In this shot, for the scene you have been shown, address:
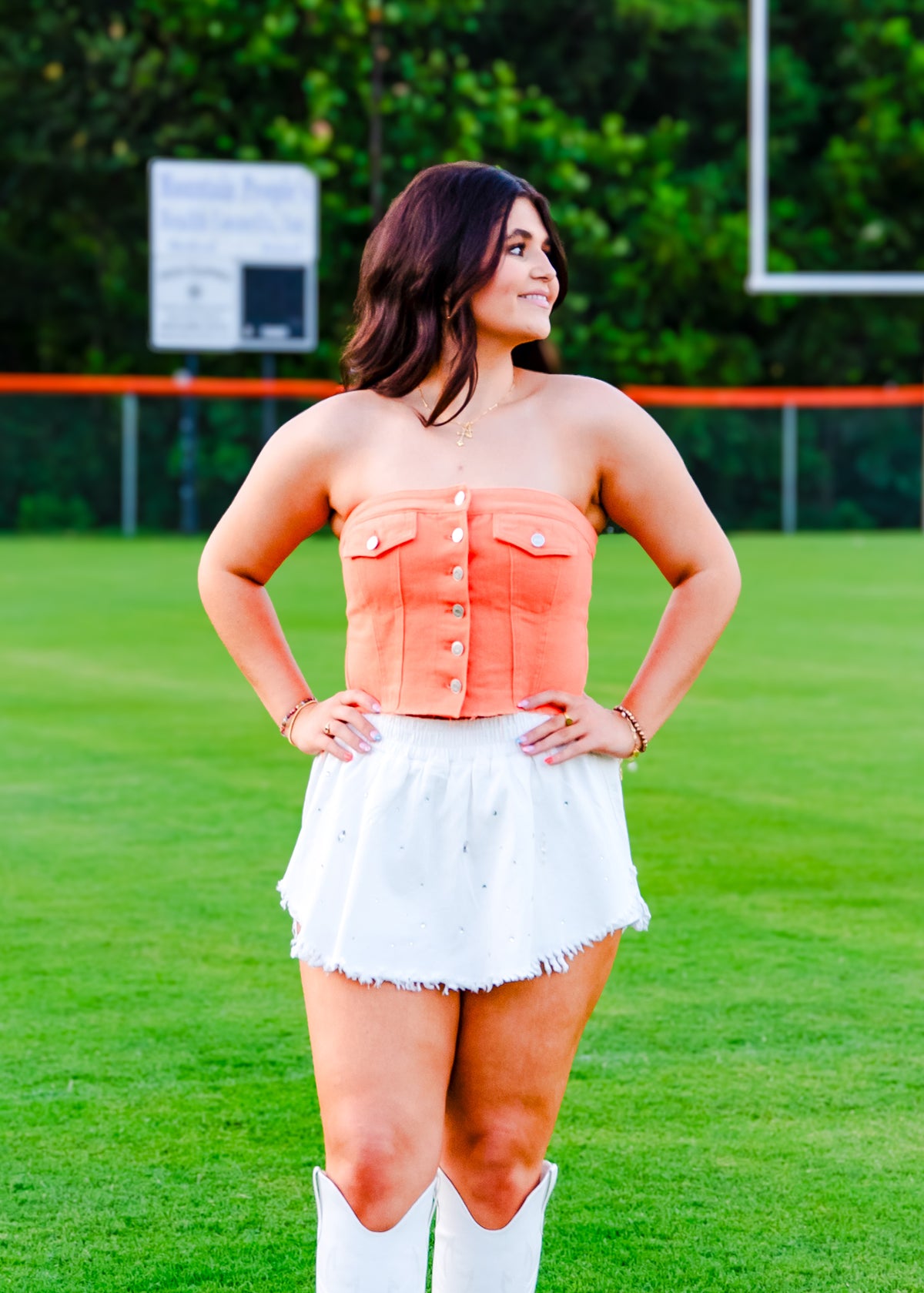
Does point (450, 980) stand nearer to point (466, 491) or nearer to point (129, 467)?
point (466, 491)

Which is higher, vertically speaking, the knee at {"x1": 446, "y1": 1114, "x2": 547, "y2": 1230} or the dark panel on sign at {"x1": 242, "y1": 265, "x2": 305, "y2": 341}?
the dark panel on sign at {"x1": 242, "y1": 265, "x2": 305, "y2": 341}

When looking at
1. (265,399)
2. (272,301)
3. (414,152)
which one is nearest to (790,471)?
(414,152)

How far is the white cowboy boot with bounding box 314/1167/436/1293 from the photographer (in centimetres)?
249

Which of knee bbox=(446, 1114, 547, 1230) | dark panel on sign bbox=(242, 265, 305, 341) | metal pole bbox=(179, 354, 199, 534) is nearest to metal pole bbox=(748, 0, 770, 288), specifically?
dark panel on sign bbox=(242, 265, 305, 341)

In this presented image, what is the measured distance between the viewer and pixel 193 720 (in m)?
9.34

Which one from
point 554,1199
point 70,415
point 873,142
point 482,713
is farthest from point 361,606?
point 70,415

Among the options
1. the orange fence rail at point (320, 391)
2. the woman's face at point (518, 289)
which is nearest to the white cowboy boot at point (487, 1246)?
the woman's face at point (518, 289)

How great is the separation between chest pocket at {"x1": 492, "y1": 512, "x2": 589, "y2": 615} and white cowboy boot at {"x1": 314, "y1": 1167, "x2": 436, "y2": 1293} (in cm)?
76

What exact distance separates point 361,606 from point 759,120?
15476mm

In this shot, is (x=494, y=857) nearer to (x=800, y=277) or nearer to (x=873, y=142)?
(x=800, y=277)

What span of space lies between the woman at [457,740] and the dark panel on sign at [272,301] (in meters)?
19.6

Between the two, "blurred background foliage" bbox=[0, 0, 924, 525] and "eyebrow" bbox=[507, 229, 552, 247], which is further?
"blurred background foliage" bbox=[0, 0, 924, 525]

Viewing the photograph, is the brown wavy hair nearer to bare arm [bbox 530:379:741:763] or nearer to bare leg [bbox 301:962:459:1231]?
bare arm [bbox 530:379:741:763]

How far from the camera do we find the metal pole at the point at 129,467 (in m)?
23.1
